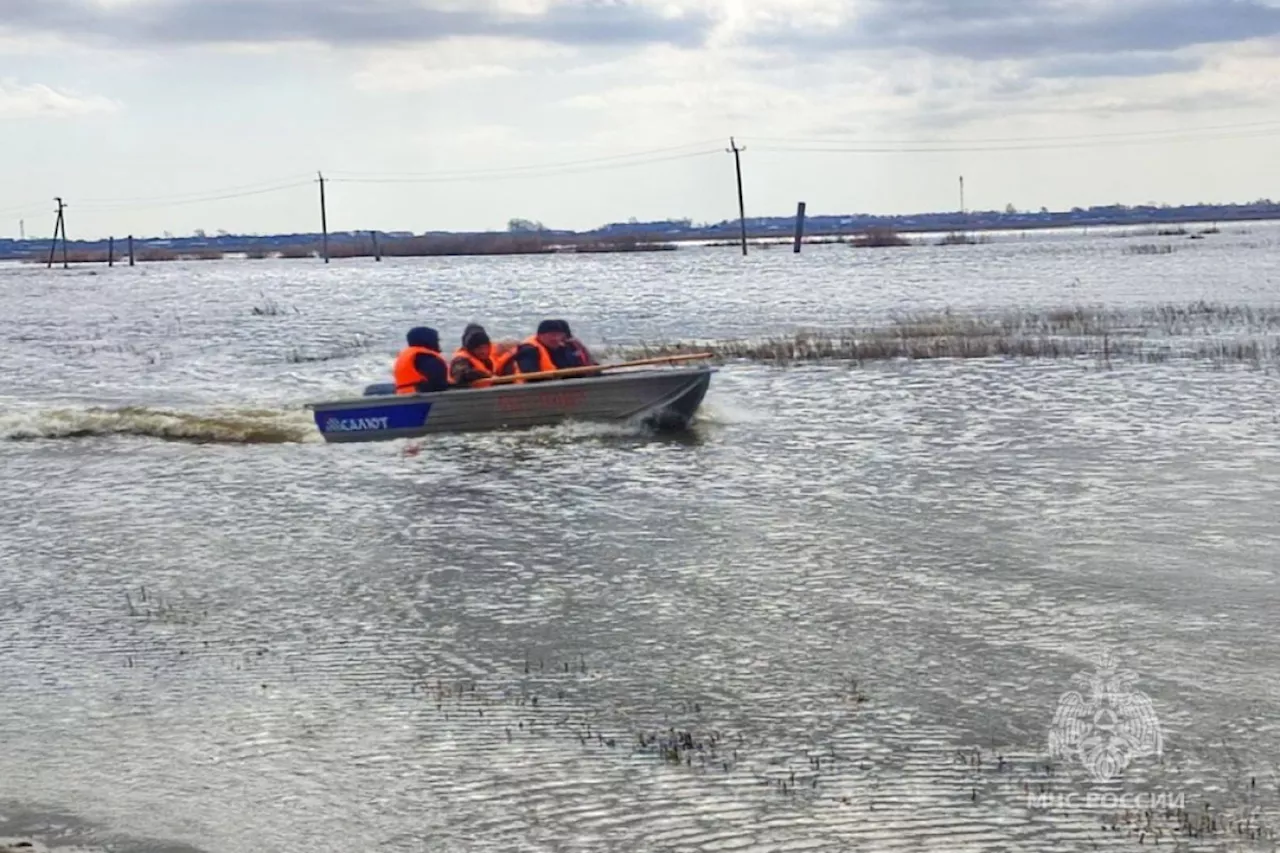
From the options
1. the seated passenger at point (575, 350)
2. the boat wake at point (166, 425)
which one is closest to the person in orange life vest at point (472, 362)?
the seated passenger at point (575, 350)

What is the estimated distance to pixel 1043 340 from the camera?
3031cm

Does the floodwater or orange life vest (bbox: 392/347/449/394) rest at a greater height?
orange life vest (bbox: 392/347/449/394)

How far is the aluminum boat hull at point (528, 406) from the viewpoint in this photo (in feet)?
67.4

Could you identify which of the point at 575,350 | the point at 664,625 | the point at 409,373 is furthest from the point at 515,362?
the point at 664,625

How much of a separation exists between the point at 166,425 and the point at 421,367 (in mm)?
4553

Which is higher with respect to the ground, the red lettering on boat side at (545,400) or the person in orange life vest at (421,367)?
the person in orange life vest at (421,367)

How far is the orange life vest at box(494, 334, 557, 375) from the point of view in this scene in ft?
70.0

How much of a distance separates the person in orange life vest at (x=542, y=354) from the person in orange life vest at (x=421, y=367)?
89cm

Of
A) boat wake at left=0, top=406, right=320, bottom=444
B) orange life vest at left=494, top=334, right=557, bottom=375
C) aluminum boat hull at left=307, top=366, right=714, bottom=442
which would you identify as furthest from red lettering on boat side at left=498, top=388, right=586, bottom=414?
boat wake at left=0, top=406, right=320, bottom=444

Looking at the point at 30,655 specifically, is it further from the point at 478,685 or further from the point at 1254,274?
the point at 1254,274

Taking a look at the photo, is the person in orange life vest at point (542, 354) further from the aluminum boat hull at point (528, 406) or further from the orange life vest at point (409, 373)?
the orange life vest at point (409, 373)

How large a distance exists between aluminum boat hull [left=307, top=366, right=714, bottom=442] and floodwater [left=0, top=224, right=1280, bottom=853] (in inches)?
11.3

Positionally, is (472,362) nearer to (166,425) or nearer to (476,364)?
(476,364)

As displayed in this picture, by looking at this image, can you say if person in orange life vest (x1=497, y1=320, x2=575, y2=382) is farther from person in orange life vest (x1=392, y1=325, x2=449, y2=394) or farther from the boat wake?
the boat wake
